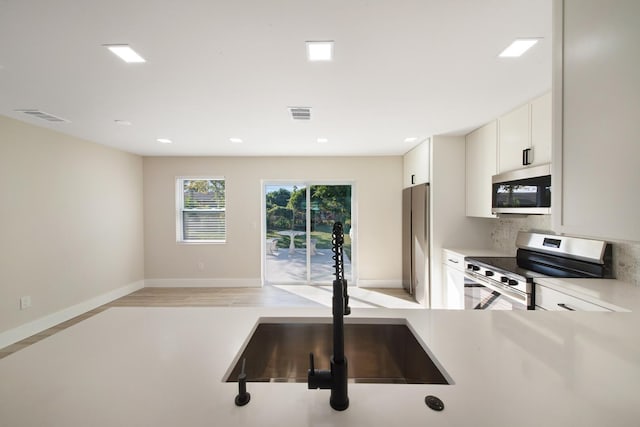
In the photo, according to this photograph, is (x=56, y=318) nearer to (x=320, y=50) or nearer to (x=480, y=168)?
(x=320, y=50)

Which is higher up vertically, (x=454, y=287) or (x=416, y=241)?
(x=416, y=241)

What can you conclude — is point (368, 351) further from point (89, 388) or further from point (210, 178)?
point (210, 178)

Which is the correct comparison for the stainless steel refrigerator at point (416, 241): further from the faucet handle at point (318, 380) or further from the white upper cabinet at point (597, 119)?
the faucet handle at point (318, 380)

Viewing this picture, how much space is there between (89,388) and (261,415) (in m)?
0.50

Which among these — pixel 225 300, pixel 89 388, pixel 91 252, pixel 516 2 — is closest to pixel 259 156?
pixel 225 300

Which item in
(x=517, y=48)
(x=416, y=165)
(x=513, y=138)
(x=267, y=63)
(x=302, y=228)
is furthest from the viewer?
(x=302, y=228)

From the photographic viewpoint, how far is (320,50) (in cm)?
175

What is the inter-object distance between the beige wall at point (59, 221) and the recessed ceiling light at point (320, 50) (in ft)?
11.7

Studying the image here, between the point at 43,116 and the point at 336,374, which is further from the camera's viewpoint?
the point at 43,116

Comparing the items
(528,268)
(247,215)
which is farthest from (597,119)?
(247,215)

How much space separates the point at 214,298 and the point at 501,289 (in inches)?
156

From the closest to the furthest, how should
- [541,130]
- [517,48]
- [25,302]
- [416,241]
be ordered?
[517,48], [541,130], [25,302], [416,241]

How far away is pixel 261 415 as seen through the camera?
0.66m

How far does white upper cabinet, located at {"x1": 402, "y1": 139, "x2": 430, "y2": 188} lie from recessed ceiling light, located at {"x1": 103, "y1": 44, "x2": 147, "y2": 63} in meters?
3.45
